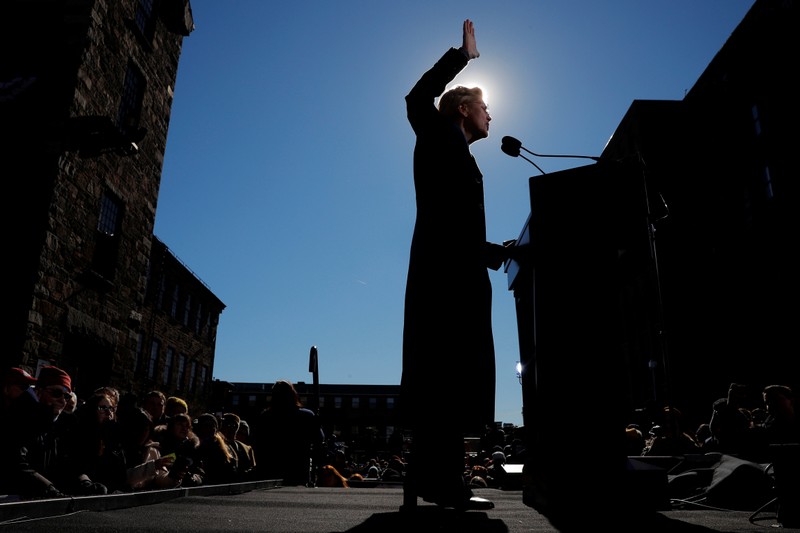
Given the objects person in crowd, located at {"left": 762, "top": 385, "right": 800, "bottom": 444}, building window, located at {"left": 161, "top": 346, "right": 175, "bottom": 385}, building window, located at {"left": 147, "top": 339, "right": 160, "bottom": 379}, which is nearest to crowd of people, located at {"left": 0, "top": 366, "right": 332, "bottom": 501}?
person in crowd, located at {"left": 762, "top": 385, "right": 800, "bottom": 444}

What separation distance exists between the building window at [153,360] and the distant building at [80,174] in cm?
1590

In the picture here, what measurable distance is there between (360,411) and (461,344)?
7575 cm

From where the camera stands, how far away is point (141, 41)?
41.3 feet

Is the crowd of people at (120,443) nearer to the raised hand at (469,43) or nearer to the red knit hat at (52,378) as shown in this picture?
the red knit hat at (52,378)

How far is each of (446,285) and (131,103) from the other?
40.0ft

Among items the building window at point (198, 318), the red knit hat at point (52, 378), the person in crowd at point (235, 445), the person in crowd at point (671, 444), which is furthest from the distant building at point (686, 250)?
the building window at point (198, 318)

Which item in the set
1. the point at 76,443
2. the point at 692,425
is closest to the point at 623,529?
the point at 76,443

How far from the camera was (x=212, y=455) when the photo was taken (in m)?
6.10

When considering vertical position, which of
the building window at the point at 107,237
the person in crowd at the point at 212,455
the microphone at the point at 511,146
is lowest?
the person in crowd at the point at 212,455

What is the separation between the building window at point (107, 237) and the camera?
11172mm

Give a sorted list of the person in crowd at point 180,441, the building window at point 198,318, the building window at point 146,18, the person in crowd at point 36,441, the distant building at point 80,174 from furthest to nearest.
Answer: the building window at point 198,318 < the building window at point 146,18 < the distant building at point 80,174 < the person in crowd at point 180,441 < the person in crowd at point 36,441

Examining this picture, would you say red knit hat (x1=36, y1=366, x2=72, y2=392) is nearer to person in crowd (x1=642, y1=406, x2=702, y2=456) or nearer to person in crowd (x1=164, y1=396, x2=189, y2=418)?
person in crowd (x1=164, y1=396, x2=189, y2=418)

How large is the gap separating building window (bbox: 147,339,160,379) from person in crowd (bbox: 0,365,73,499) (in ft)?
79.7

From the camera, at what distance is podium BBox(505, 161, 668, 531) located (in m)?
1.83
